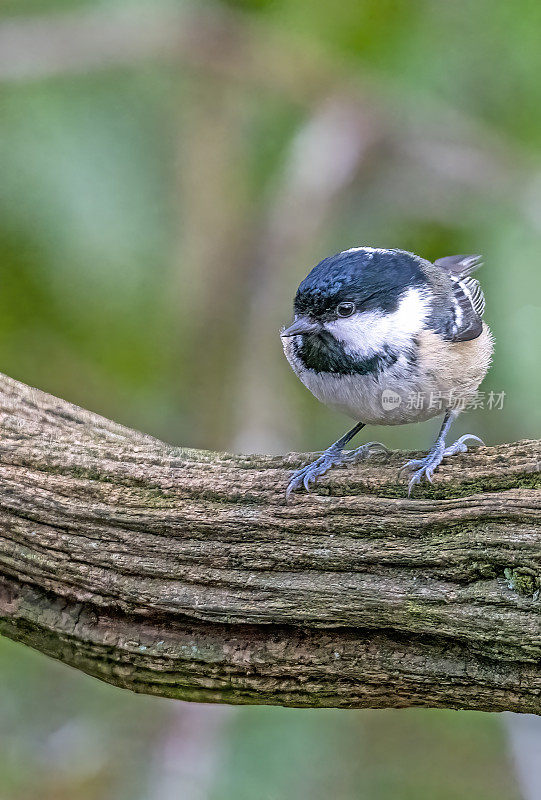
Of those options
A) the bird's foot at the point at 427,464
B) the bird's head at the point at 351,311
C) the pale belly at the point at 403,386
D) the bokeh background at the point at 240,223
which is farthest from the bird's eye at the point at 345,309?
the bokeh background at the point at 240,223

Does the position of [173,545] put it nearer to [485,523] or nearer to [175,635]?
[175,635]

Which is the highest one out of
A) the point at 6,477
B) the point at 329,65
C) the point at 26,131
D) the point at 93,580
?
the point at 329,65

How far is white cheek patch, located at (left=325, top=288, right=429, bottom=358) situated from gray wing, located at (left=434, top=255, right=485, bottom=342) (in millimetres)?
250

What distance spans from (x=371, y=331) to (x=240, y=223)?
221 centimetres

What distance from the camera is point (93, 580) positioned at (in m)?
2.31

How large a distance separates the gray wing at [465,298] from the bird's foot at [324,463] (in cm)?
55

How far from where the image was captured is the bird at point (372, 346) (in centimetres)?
275

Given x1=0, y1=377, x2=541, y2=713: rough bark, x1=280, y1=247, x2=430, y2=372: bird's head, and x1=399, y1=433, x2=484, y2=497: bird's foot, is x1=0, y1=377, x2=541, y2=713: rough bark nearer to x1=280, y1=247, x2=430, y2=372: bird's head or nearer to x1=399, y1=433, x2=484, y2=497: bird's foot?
x1=399, y1=433, x2=484, y2=497: bird's foot

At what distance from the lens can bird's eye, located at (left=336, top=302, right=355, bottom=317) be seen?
2762 mm

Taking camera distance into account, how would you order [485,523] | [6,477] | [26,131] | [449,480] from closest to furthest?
[485,523] < [449,480] < [6,477] < [26,131]

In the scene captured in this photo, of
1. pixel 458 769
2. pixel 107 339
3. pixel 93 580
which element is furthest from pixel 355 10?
pixel 458 769

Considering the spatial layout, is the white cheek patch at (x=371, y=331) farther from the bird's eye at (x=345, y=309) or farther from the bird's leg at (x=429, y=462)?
the bird's leg at (x=429, y=462)

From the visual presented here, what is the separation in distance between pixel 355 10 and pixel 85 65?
1462 mm

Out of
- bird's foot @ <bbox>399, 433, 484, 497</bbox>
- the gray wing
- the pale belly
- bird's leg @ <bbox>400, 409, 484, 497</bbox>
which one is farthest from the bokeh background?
bird's foot @ <bbox>399, 433, 484, 497</bbox>
